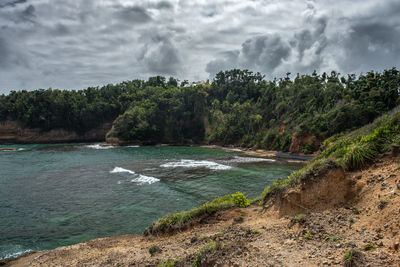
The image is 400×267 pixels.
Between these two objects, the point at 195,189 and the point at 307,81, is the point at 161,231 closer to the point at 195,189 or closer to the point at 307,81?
the point at 195,189

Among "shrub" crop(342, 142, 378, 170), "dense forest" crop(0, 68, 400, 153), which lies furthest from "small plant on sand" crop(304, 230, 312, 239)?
"dense forest" crop(0, 68, 400, 153)

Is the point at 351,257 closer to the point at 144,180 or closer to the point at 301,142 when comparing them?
the point at 144,180

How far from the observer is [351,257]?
14.2 ft

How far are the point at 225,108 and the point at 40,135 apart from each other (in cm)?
5306

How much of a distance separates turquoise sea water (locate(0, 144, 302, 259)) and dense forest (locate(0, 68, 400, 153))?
18008mm

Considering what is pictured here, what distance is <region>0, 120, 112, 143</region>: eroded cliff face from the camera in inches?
2729

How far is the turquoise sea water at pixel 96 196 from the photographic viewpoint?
40.6 feet

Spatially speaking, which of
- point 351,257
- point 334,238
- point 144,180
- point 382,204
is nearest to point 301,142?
point 144,180

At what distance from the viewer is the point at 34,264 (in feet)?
29.2

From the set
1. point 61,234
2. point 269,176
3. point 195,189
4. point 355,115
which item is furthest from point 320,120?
point 61,234

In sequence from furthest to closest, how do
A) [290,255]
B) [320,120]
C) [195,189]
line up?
1. [320,120]
2. [195,189]
3. [290,255]

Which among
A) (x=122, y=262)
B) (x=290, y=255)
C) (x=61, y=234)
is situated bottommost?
(x=61, y=234)

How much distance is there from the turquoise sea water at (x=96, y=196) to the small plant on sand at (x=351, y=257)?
9.88 metres

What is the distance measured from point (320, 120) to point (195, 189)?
28.7 meters
